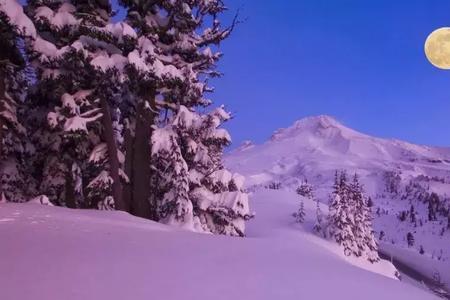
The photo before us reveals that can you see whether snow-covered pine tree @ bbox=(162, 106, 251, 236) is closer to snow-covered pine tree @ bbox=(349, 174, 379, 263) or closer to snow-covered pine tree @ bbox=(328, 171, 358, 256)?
snow-covered pine tree @ bbox=(328, 171, 358, 256)

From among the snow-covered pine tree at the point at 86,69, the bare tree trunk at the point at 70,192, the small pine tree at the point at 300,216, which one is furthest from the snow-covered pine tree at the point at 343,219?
the snow-covered pine tree at the point at 86,69

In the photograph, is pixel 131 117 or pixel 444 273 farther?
pixel 444 273

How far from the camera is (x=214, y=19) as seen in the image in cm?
1683

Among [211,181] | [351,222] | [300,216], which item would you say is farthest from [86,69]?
[300,216]

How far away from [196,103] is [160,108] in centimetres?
163

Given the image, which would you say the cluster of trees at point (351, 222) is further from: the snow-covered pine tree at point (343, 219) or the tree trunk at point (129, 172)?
the tree trunk at point (129, 172)

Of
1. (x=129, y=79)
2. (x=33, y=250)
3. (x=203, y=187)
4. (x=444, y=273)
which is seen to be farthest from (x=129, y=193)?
(x=444, y=273)

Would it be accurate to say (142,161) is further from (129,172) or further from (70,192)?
(70,192)

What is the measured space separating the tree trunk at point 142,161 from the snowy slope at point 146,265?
3.20 meters

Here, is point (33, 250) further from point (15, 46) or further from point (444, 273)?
point (444, 273)

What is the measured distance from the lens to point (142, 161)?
52.3ft

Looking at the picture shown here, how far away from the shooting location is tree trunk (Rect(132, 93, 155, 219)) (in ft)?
51.8

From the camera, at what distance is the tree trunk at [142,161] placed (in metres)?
15.8

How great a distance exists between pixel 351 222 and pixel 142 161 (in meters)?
35.2
